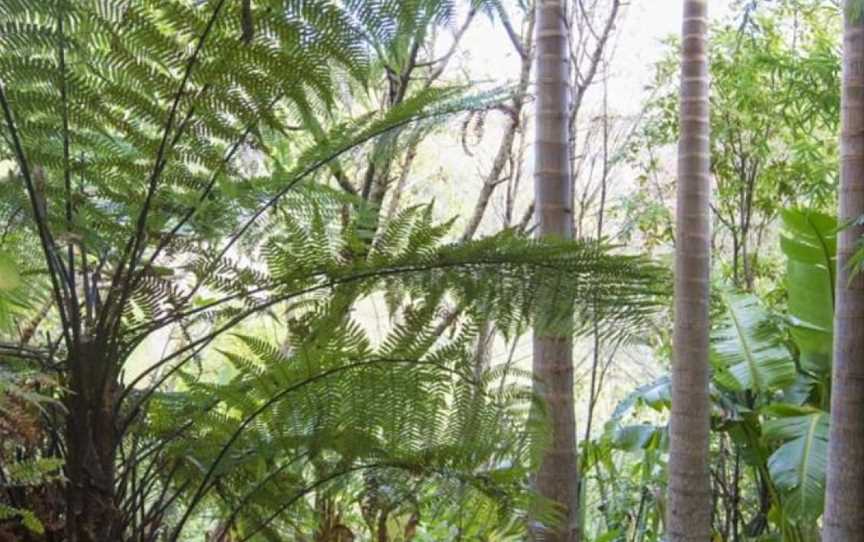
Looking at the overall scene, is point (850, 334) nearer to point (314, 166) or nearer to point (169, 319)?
point (314, 166)

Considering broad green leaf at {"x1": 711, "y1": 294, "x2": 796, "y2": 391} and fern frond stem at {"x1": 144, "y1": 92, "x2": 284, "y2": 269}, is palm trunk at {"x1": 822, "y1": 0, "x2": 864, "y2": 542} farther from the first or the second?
fern frond stem at {"x1": 144, "y1": 92, "x2": 284, "y2": 269}

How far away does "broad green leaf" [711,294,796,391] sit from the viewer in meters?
3.04

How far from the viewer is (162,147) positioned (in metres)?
1.04

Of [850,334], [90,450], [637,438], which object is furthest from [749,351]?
[90,450]

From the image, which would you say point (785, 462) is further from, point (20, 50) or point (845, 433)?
point (20, 50)

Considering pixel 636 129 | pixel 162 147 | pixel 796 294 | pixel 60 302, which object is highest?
pixel 636 129

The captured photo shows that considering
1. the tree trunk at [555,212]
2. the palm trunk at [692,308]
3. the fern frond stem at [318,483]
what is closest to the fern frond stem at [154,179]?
the fern frond stem at [318,483]

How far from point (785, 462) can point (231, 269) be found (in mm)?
2075

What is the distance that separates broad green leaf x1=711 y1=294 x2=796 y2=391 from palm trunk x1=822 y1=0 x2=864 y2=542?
732mm

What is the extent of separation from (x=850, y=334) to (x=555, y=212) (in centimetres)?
81

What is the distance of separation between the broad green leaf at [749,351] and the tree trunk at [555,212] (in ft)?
4.22

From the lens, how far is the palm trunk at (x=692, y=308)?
7.51 feet

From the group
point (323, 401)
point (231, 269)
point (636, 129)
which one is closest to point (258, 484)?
point (323, 401)

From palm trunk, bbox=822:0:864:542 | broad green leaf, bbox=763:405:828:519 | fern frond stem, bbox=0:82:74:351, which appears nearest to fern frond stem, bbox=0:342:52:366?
fern frond stem, bbox=0:82:74:351
